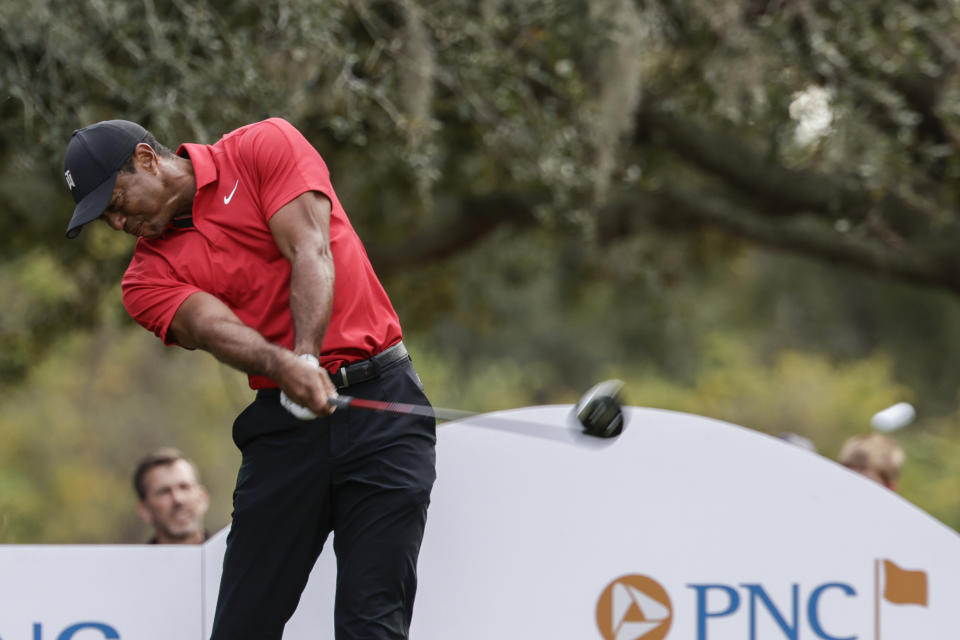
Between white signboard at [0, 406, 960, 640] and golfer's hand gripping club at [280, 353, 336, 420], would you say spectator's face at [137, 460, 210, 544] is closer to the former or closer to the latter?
white signboard at [0, 406, 960, 640]

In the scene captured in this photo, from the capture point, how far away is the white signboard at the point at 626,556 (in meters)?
3.46

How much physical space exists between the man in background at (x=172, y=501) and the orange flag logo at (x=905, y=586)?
101 inches

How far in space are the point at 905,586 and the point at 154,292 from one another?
7.07ft

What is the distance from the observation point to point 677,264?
9.21 metres

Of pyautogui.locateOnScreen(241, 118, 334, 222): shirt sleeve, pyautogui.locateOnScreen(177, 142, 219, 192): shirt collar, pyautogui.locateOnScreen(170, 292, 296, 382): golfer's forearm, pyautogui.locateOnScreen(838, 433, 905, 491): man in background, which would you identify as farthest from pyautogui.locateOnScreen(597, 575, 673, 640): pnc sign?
pyautogui.locateOnScreen(838, 433, 905, 491): man in background

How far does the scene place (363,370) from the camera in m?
3.10

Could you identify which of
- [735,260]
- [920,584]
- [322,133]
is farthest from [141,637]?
[735,260]

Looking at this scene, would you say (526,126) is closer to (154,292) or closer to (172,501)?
(172,501)

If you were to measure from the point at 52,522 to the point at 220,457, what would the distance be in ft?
9.37

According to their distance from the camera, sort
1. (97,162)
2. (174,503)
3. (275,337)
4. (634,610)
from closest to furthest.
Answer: (97,162) → (275,337) → (634,610) → (174,503)

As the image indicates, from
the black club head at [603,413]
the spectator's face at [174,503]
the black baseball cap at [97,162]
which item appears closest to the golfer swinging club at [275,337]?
the black baseball cap at [97,162]

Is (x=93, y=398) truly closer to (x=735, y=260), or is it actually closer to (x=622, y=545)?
(x=735, y=260)

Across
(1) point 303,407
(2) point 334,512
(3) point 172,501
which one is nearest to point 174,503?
(3) point 172,501

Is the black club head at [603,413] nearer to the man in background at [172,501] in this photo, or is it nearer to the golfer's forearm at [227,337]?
the golfer's forearm at [227,337]
